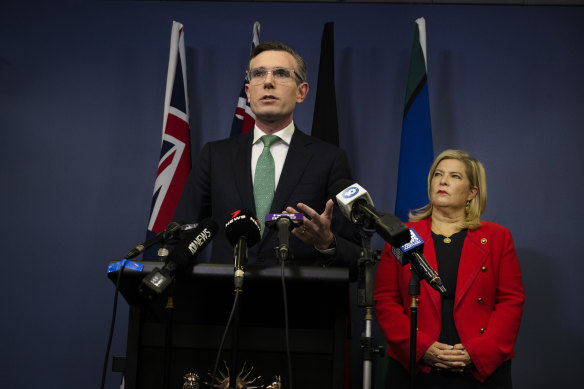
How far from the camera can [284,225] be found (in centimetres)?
149

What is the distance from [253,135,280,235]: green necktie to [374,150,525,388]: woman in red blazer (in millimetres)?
749

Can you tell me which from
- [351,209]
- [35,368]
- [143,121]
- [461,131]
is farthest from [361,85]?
[35,368]

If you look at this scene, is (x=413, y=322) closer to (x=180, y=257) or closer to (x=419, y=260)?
(x=419, y=260)

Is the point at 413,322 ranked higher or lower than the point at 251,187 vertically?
lower

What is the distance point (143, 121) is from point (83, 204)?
24.4 inches

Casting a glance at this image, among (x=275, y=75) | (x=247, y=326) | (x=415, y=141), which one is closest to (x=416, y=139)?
(x=415, y=141)

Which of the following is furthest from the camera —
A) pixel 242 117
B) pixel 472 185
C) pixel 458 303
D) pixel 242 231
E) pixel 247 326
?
Result: pixel 242 117

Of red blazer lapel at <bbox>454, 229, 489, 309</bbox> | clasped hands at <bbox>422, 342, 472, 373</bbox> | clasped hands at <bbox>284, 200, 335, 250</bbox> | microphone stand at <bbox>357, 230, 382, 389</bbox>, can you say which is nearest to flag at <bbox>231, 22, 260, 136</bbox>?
red blazer lapel at <bbox>454, 229, 489, 309</bbox>

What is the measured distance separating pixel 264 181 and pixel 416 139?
54.8 inches

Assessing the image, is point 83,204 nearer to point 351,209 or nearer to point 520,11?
point 351,209

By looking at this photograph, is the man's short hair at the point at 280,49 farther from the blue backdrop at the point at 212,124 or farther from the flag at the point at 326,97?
the blue backdrop at the point at 212,124

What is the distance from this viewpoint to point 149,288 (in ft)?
4.72

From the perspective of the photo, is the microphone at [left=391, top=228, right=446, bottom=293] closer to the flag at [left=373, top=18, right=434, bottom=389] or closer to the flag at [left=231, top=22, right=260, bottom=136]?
the flag at [left=373, top=18, right=434, bottom=389]

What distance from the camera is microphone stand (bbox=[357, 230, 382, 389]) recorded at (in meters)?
1.54
